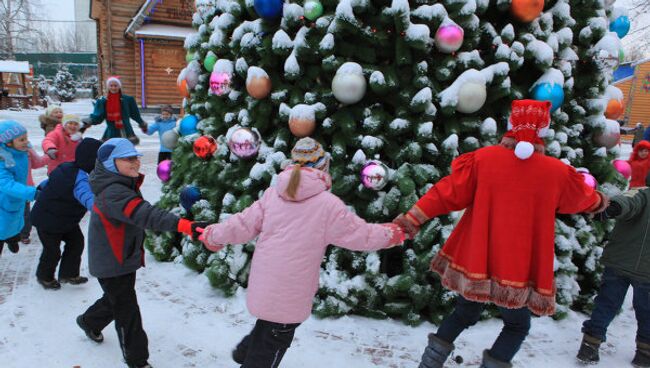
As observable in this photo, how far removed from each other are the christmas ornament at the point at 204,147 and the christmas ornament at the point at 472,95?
253 cm

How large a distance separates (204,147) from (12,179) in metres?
1.86

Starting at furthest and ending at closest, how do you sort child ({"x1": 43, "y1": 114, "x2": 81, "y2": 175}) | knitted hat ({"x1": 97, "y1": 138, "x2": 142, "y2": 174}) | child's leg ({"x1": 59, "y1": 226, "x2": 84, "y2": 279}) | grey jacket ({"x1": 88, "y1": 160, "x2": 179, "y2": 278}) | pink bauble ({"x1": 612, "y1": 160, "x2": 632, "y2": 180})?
child ({"x1": 43, "y1": 114, "x2": 81, "y2": 175})
pink bauble ({"x1": 612, "y1": 160, "x2": 632, "y2": 180})
child's leg ({"x1": 59, "y1": 226, "x2": 84, "y2": 279})
knitted hat ({"x1": 97, "y1": 138, "x2": 142, "y2": 174})
grey jacket ({"x1": 88, "y1": 160, "x2": 179, "y2": 278})

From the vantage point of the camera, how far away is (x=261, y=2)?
405 cm

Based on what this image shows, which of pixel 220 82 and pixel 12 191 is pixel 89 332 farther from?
pixel 220 82

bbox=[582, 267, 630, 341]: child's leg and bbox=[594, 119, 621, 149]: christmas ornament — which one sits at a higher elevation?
bbox=[594, 119, 621, 149]: christmas ornament

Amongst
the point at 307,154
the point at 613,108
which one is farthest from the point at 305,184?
the point at 613,108

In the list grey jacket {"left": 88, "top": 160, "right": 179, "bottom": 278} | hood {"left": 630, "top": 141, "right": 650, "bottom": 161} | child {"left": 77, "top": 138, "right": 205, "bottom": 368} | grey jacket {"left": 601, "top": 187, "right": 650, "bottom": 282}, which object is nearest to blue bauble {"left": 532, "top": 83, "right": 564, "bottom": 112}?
grey jacket {"left": 601, "top": 187, "right": 650, "bottom": 282}

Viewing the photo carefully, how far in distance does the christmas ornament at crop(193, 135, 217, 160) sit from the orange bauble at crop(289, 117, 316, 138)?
3.67 feet

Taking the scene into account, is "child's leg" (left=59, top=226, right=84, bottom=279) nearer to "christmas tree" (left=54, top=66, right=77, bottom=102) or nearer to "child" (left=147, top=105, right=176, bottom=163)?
"child" (left=147, top=105, right=176, bottom=163)

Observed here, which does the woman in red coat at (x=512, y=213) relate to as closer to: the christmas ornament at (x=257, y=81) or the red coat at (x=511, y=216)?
the red coat at (x=511, y=216)

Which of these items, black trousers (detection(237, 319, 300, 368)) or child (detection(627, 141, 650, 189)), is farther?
child (detection(627, 141, 650, 189))

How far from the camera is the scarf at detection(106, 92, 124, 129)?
23.2 ft

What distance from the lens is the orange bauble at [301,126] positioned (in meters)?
3.94

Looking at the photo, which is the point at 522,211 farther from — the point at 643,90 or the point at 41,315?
the point at 643,90
